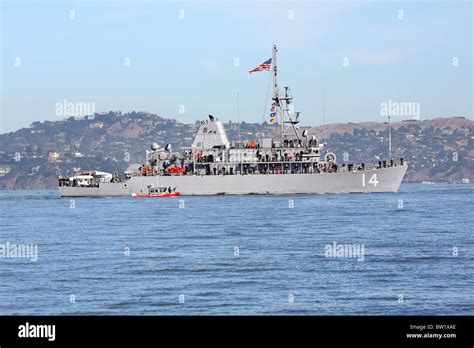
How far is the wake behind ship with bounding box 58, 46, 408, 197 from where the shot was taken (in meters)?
104

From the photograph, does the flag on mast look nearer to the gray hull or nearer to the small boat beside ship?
the gray hull

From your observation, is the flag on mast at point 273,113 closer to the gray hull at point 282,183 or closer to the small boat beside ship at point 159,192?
the gray hull at point 282,183

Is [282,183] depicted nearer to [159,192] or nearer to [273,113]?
[273,113]

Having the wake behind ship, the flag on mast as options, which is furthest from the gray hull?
the flag on mast

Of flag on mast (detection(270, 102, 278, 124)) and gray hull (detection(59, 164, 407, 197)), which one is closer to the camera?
gray hull (detection(59, 164, 407, 197))

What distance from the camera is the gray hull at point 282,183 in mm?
103062

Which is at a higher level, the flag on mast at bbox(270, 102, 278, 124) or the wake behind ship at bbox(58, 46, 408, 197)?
the flag on mast at bbox(270, 102, 278, 124)

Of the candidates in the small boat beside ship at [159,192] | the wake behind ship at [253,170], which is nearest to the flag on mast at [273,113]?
the wake behind ship at [253,170]

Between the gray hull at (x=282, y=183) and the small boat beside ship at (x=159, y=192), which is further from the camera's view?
the small boat beside ship at (x=159, y=192)

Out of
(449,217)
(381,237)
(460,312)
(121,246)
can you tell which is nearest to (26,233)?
(121,246)

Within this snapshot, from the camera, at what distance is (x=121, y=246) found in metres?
42.9

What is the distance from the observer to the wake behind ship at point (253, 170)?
10362 cm

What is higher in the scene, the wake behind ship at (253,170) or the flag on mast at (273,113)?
the flag on mast at (273,113)

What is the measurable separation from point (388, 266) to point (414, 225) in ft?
68.0
